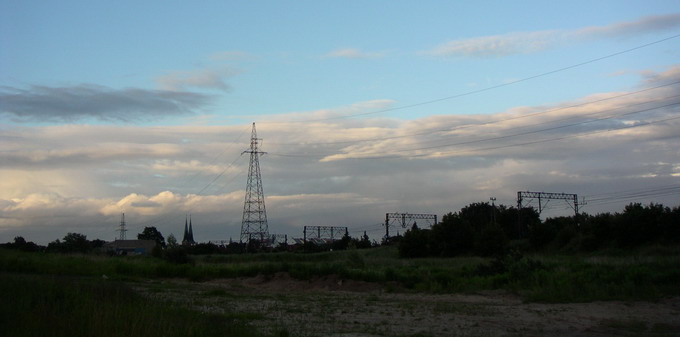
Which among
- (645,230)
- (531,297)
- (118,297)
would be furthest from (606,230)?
(118,297)

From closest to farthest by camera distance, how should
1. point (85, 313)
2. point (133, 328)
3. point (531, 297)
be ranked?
point (133, 328), point (85, 313), point (531, 297)

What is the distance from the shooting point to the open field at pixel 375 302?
13.1 meters

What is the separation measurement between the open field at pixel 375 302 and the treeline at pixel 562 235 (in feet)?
118

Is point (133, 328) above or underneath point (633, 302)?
above

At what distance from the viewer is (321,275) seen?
128 feet

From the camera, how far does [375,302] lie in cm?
2569

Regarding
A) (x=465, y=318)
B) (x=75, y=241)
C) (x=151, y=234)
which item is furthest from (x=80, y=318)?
(x=151, y=234)

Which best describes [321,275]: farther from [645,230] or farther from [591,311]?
[645,230]

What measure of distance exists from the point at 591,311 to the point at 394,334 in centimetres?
985

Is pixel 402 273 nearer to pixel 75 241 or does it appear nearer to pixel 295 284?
pixel 295 284

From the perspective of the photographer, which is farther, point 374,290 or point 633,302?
point 374,290

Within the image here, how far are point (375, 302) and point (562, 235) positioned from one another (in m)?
59.2

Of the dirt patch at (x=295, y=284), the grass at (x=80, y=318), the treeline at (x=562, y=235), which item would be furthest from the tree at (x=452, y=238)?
the grass at (x=80, y=318)

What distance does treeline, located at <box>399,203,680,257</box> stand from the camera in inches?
2645
